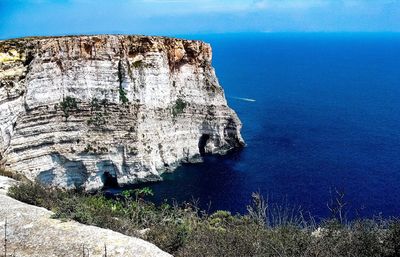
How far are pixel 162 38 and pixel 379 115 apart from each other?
49741 mm

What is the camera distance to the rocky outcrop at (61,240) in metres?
14.4

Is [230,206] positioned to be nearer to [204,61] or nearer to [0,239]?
[204,61]

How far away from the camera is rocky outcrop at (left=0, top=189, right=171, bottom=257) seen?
47.2 feet

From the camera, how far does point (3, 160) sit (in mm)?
42094

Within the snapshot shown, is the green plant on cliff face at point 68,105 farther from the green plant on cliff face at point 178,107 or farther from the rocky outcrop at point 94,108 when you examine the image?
the green plant on cliff face at point 178,107

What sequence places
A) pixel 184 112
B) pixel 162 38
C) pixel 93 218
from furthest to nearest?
pixel 184 112, pixel 162 38, pixel 93 218

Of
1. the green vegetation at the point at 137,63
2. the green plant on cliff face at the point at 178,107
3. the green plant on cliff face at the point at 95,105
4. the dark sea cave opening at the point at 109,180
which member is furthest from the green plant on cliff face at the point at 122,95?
the green plant on cliff face at the point at 178,107

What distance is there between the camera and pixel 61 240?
15.0 meters

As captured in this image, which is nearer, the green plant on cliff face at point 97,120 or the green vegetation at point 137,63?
the green plant on cliff face at point 97,120

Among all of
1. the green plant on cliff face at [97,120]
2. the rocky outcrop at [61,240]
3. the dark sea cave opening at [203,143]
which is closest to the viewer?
the rocky outcrop at [61,240]

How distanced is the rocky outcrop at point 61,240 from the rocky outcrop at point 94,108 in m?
28.9

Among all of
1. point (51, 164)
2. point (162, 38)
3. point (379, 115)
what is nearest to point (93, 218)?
point (51, 164)

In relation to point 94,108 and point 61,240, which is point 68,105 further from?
point 61,240

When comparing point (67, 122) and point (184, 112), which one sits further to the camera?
point (184, 112)
